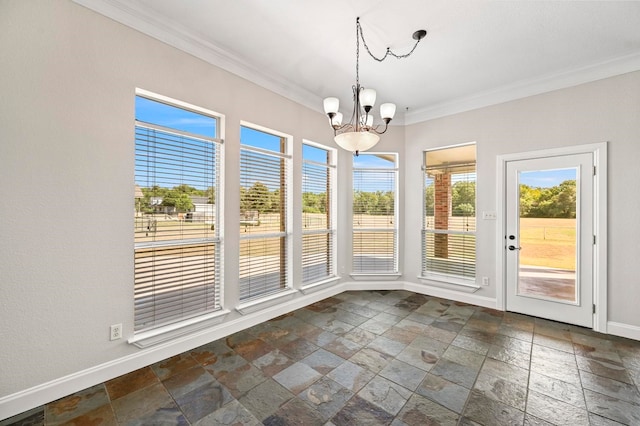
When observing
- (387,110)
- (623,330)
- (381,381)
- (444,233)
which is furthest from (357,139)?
(623,330)

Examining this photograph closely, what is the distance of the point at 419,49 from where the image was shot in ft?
9.31

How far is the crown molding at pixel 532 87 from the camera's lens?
2951mm

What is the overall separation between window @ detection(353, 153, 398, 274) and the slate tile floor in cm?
151

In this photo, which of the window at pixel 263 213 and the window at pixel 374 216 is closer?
the window at pixel 263 213

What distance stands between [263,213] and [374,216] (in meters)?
2.10

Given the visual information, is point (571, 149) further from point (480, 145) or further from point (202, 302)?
point (202, 302)

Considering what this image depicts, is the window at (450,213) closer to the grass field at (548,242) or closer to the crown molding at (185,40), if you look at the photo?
the grass field at (548,242)

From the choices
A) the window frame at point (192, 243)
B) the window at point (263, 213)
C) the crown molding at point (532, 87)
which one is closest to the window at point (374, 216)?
the crown molding at point (532, 87)

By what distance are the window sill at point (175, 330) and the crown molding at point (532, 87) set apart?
13.6 feet

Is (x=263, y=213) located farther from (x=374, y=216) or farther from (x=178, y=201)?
(x=374, y=216)

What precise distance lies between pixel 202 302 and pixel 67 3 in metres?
2.70

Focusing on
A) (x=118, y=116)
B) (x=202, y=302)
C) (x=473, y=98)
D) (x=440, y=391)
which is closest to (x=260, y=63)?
(x=118, y=116)

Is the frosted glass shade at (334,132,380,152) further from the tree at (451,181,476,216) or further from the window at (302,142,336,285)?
the tree at (451,181,476,216)

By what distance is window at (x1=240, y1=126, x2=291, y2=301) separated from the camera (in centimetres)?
321
